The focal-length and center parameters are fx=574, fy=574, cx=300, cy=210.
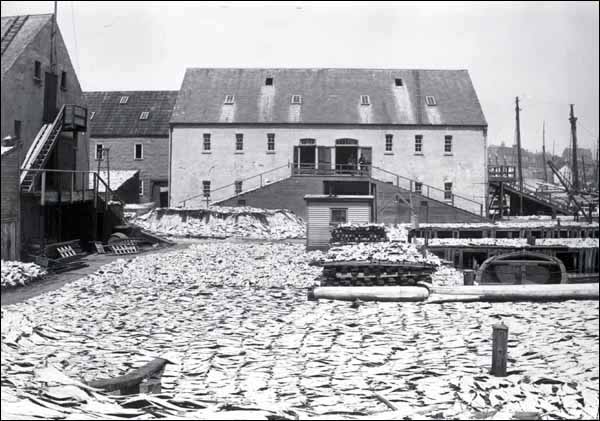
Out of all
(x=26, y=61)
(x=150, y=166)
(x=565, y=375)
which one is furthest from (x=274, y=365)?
(x=150, y=166)

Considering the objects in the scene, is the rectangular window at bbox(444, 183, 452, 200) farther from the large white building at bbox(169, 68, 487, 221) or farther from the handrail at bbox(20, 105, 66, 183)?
the handrail at bbox(20, 105, 66, 183)

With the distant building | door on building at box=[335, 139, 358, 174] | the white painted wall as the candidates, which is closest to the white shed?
door on building at box=[335, 139, 358, 174]

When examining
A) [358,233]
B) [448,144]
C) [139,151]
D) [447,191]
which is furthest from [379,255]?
[448,144]

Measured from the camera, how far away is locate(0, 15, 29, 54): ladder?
2.18 meters

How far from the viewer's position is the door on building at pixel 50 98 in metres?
2.22

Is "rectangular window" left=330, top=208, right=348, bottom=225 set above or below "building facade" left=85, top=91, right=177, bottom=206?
below

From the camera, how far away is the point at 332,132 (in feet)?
68.0

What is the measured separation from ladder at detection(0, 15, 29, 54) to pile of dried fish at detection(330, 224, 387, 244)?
27.4 feet

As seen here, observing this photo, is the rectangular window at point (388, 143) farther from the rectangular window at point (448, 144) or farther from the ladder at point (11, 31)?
the ladder at point (11, 31)

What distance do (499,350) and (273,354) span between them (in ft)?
4.30

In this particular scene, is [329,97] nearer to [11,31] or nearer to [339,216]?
[339,216]

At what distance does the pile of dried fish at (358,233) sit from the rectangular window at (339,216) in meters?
0.95

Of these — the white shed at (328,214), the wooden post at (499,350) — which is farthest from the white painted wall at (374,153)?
the wooden post at (499,350)

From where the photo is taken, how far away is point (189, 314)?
141 inches
